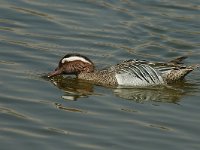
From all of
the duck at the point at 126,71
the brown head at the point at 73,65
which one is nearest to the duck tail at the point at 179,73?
the duck at the point at 126,71

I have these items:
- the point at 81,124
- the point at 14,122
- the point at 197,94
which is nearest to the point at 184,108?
the point at 197,94

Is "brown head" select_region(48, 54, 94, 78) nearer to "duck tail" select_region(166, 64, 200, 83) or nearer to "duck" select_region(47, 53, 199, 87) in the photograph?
"duck" select_region(47, 53, 199, 87)

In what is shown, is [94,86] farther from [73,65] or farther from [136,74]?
[136,74]

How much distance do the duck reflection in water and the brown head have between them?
19 cm

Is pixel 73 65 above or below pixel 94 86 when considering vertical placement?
above

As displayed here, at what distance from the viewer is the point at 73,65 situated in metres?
17.0

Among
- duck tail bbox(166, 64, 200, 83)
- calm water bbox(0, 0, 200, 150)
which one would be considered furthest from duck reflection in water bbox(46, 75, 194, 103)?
duck tail bbox(166, 64, 200, 83)

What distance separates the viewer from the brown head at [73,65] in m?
16.8

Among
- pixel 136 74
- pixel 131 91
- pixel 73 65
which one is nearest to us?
pixel 131 91

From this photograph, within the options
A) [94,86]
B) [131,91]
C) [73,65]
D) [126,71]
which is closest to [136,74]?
[126,71]

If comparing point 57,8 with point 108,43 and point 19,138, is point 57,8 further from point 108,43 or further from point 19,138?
point 19,138

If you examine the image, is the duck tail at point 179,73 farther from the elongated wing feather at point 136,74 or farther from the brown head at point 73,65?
the brown head at point 73,65

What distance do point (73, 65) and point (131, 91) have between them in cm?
144

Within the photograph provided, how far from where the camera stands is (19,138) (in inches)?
495
